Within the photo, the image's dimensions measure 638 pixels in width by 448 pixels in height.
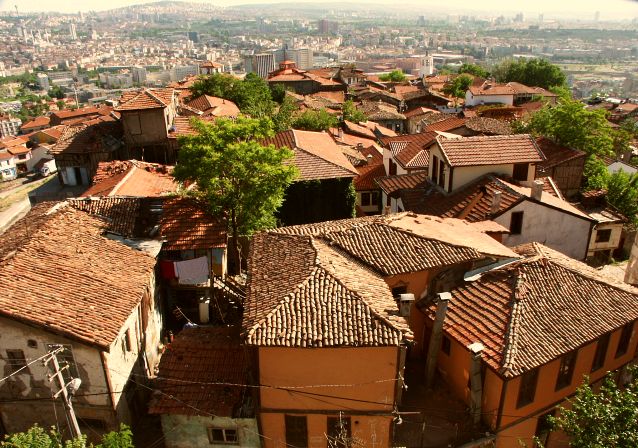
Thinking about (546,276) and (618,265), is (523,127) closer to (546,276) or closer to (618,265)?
(618,265)

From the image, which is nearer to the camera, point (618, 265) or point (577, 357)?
point (577, 357)

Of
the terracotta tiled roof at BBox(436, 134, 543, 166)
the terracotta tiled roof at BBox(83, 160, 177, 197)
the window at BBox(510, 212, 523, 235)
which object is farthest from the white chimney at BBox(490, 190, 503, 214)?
the terracotta tiled roof at BBox(83, 160, 177, 197)

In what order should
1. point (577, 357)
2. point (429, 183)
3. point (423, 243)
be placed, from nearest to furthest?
point (577, 357), point (423, 243), point (429, 183)

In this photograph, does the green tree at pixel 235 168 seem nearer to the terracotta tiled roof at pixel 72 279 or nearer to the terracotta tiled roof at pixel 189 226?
the terracotta tiled roof at pixel 189 226

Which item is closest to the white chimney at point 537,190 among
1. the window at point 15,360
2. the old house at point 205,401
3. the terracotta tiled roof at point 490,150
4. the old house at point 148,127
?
the terracotta tiled roof at point 490,150

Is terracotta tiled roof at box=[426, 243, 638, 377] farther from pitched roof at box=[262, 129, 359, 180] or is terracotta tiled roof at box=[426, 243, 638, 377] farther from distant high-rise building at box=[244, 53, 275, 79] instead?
distant high-rise building at box=[244, 53, 275, 79]

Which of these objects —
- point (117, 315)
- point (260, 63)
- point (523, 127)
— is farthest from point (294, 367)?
point (260, 63)
